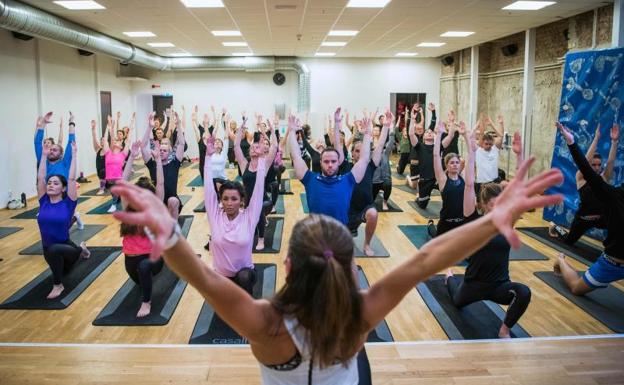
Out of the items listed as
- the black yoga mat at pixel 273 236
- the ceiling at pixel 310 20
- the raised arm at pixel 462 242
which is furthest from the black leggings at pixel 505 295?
the ceiling at pixel 310 20

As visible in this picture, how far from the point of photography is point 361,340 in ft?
4.18

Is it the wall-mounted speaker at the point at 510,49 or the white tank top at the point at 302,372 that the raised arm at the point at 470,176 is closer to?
the white tank top at the point at 302,372

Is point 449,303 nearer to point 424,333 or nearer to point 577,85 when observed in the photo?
point 424,333

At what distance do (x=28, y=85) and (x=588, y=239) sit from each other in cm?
966

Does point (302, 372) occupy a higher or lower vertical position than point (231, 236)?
higher

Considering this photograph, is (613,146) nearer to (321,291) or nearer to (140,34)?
(321,291)

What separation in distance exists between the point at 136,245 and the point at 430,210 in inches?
208

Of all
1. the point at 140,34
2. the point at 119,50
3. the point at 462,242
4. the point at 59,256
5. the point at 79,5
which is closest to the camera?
the point at 462,242

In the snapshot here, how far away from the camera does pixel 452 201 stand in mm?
4918

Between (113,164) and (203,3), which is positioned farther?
(113,164)

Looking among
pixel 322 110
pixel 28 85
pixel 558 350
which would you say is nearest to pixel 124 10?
pixel 28 85

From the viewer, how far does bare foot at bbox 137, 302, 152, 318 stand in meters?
4.14

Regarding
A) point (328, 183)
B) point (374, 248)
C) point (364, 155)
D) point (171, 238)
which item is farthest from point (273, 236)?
point (171, 238)

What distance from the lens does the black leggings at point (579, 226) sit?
18.1 ft
